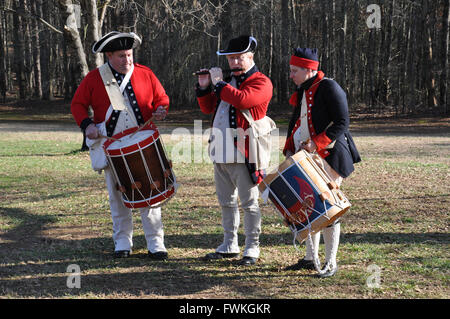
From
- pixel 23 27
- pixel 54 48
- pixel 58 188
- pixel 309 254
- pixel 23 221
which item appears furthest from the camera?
pixel 54 48

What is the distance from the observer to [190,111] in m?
34.1

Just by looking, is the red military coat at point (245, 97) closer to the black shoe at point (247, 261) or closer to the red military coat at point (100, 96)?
the red military coat at point (100, 96)

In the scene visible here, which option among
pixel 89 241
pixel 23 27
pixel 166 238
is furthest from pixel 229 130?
pixel 23 27

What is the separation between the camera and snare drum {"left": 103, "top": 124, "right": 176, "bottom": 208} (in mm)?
5168

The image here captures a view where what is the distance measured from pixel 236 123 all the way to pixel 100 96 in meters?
1.46

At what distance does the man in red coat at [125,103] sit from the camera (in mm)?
5414

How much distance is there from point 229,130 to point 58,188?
5.53 meters

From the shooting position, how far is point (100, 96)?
5488 mm

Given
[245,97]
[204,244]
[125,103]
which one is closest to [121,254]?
[204,244]

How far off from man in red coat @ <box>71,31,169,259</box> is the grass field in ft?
0.84

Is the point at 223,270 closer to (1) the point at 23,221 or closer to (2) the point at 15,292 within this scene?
(2) the point at 15,292

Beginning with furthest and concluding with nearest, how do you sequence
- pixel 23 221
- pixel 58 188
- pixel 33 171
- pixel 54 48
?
1. pixel 54 48
2. pixel 33 171
3. pixel 58 188
4. pixel 23 221

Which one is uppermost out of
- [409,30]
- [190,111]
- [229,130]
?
[409,30]

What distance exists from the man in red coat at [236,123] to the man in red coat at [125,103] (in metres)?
0.61
